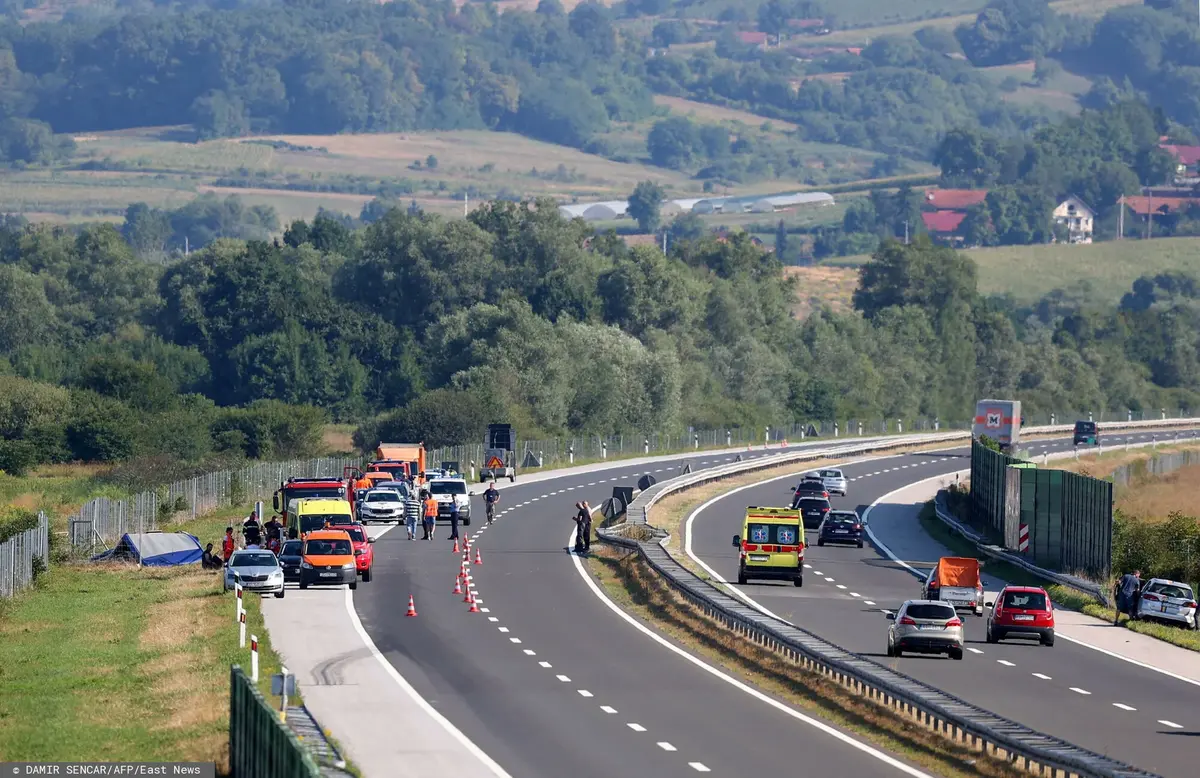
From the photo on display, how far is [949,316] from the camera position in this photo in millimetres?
190375

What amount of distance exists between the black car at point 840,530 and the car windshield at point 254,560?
26036 millimetres

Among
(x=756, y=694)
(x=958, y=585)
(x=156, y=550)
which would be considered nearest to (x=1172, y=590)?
(x=958, y=585)

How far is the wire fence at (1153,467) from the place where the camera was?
101m

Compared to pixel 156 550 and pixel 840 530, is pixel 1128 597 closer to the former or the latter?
pixel 840 530

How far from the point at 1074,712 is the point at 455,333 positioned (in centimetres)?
10635

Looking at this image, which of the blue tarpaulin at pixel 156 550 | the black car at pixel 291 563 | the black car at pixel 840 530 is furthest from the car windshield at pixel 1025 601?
the black car at pixel 840 530

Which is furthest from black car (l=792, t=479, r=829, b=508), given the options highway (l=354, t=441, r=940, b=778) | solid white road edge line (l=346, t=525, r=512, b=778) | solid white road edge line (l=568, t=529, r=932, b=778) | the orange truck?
solid white road edge line (l=346, t=525, r=512, b=778)

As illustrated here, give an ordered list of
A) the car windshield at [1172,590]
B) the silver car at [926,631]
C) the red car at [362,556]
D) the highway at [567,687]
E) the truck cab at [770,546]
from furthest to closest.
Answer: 1. the truck cab at [770,546]
2. the red car at [362,556]
3. the car windshield at [1172,590]
4. the silver car at [926,631]
5. the highway at [567,687]

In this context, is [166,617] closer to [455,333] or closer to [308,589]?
[308,589]

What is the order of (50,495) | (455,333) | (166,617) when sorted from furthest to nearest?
(455,333), (50,495), (166,617)

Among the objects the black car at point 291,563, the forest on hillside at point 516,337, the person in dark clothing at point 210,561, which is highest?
the forest on hillside at point 516,337

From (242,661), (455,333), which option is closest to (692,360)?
(455,333)

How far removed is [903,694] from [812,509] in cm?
4612

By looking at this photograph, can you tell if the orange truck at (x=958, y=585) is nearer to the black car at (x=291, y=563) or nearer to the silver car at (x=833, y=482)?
the black car at (x=291, y=563)
